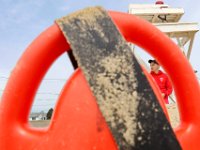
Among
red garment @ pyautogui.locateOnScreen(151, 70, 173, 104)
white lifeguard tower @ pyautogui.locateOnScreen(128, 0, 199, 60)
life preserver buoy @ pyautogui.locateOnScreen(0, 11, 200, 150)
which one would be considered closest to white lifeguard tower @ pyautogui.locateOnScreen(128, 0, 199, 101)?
white lifeguard tower @ pyautogui.locateOnScreen(128, 0, 199, 60)

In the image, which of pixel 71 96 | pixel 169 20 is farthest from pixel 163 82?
pixel 169 20

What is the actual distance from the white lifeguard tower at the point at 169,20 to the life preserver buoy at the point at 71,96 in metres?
9.97

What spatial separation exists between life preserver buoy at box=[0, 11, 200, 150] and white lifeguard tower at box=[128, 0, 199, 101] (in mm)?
9968

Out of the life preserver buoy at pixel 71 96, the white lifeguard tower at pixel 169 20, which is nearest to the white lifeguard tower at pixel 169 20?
the white lifeguard tower at pixel 169 20

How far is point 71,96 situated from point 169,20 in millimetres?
12106

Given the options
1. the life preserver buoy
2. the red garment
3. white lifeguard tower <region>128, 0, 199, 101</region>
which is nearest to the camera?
the life preserver buoy

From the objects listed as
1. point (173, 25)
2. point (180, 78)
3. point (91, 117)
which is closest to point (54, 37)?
point (91, 117)

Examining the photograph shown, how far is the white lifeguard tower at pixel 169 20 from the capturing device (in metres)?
11.2

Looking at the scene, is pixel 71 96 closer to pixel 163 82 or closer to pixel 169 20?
pixel 163 82

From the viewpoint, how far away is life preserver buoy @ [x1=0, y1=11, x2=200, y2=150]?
3.26ft

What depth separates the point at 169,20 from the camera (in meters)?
12.8

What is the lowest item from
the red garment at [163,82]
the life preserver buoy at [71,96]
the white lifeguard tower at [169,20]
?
the life preserver buoy at [71,96]

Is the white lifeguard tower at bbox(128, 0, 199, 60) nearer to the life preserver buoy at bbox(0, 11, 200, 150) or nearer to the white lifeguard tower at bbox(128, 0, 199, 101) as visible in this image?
the white lifeguard tower at bbox(128, 0, 199, 101)

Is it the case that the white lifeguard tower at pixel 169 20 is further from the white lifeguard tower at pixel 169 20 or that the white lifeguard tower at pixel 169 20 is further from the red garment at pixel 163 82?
the red garment at pixel 163 82
